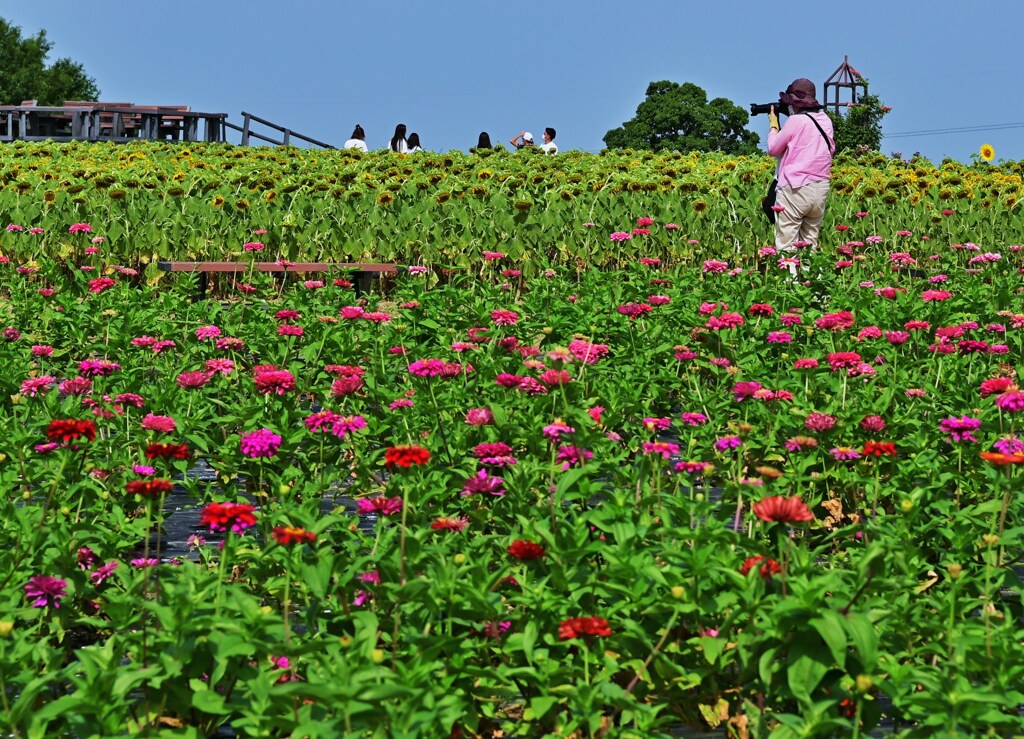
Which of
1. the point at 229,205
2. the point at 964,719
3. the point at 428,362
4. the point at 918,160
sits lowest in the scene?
the point at 964,719

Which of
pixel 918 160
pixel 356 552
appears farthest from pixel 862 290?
pixel 918 160

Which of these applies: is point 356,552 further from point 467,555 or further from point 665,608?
point 665,608

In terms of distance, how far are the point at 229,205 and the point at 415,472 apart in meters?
8.98

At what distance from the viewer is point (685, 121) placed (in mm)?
71000

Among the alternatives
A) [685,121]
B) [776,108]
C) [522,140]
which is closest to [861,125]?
[522,140]

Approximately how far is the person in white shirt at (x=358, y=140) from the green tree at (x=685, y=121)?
41.0 metres

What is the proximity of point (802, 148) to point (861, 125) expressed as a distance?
28.1 m

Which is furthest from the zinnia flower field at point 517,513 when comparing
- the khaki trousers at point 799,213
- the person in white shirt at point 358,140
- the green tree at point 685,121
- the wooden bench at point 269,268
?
the green tree at point 685,121

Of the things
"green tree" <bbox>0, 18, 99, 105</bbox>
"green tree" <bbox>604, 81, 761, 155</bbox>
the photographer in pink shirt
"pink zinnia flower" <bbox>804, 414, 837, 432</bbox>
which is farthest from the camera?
"green tree" <bbox>0, 18, 99, 105</bbox>

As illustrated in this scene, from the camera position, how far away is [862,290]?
9617mm

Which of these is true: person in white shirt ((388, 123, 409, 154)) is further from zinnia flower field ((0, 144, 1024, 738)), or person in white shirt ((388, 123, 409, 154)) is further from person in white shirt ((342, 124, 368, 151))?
zinnia flower field ((0, 144, 1024, 738))

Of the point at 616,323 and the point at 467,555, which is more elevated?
the point at 616,323

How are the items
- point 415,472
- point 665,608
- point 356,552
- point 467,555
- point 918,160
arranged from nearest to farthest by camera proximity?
point 665,608
point 467,555
point 356,552
point 415,472
point 918,160

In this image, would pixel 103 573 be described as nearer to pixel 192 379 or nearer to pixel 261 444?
pixel 261 444
